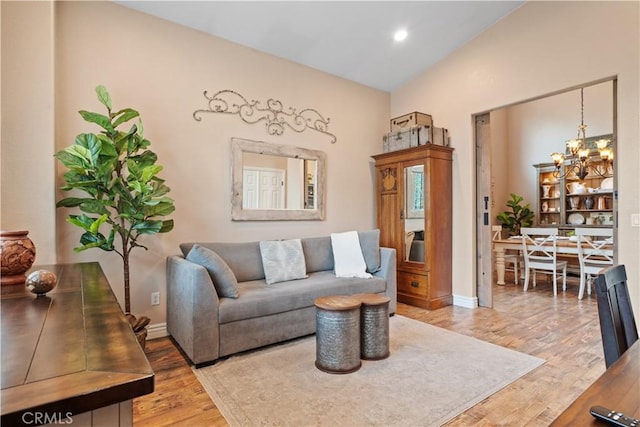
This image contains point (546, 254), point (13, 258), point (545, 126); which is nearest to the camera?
point (13, 258)

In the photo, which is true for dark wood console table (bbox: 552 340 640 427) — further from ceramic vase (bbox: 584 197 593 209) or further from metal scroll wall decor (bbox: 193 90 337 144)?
ceramic vase (bbox: 584 197 593 209)

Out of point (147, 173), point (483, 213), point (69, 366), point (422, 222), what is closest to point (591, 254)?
point (483, 213)

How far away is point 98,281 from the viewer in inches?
60.8

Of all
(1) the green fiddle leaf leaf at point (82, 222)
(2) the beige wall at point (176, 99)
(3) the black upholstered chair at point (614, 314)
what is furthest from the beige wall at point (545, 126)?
(1) the green fiddle leaf leaf at point (82, 222)

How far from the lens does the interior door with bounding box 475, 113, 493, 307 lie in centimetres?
397

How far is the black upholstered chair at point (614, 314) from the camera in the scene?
3.45ft

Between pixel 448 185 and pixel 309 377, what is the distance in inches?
114

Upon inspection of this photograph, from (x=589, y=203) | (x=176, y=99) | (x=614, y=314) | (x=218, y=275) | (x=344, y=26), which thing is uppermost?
(x=344, y=26)

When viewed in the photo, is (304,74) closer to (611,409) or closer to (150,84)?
(150,84)

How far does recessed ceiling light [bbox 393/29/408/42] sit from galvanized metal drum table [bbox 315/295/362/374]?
9.87ft

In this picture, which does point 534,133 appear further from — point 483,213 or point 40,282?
point 40,282

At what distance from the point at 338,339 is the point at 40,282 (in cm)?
169

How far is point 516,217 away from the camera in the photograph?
7.18 metres

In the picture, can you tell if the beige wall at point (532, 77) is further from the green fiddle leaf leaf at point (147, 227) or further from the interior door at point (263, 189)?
the green fiddle leaf leaf at point (147, 227)
